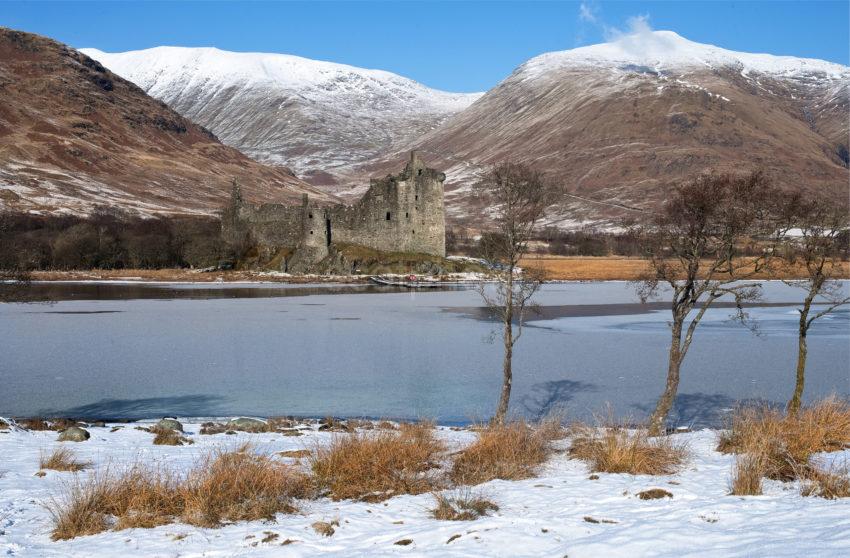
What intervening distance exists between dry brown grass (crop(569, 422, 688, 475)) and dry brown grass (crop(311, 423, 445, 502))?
1723 millimetres

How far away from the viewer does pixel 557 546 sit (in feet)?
17.6

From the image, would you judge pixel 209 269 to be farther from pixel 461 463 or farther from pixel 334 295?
pixel 461 463

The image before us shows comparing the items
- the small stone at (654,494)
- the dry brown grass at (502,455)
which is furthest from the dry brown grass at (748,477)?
the dry brown grass at (502,455)

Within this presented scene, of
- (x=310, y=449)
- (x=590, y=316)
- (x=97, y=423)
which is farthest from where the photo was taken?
(x=590, y=316)

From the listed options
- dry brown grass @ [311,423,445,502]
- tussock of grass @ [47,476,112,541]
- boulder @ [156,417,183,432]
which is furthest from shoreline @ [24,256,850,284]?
tussock of grass @ [47,476,112,541]

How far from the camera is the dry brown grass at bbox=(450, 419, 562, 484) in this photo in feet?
24.6

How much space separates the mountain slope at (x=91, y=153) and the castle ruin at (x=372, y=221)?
58.9 m

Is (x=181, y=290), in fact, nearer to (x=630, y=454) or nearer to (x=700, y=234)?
(x=700, y=234)

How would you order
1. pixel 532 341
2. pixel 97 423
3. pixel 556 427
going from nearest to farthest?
pixel 556 427 → pixel 97 423 → pixel 532 341

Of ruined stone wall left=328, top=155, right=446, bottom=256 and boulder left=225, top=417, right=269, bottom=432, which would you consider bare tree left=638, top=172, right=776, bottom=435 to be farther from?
ruined stone wall left=328, top=155, right=446, bottom=256

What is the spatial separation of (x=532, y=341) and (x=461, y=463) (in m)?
16.6

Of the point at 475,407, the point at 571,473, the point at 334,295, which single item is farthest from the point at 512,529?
the point at 334,295

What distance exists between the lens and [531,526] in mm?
5809

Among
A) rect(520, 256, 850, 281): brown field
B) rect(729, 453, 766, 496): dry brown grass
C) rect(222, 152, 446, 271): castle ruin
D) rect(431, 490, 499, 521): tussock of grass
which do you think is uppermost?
rect(222, 152, 446, 271): castle ruin
